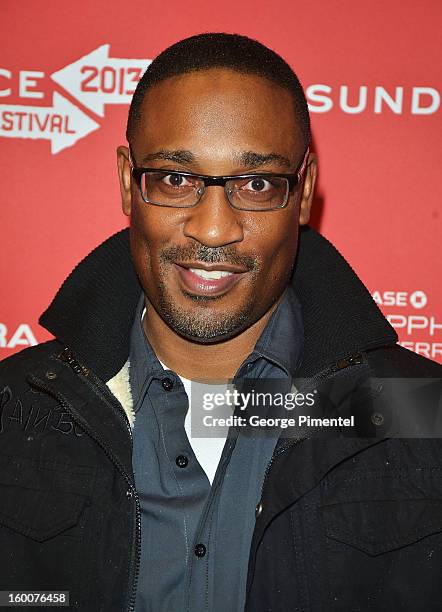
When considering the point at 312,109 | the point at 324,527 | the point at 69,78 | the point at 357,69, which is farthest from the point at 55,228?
the point at 324,527

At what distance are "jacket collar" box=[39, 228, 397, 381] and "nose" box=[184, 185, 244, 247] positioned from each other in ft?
1.13

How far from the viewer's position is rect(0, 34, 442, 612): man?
1.72 m

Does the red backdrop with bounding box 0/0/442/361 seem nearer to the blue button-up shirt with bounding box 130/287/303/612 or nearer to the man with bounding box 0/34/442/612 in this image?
the man with bounding box 0/34/442/612

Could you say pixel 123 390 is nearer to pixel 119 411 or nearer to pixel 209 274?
pixel 119 411

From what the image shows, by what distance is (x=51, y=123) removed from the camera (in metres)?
2.44

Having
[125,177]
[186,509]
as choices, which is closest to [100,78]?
[125,177]

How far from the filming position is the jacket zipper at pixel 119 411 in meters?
1.72

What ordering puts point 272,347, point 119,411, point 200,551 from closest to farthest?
point 200,551 → point 119,411 → point 272,347

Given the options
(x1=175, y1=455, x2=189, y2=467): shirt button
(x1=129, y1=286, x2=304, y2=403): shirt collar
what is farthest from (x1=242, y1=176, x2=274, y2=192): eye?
(x1=175, y1=455, x2=189, y2=467): shirt button

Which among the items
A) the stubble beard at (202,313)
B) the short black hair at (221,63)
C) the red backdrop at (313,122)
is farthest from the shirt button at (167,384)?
the red backdrop at (313,122)

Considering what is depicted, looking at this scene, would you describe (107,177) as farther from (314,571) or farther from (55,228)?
(314,571)

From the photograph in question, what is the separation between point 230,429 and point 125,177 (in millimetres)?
695

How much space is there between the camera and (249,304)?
188 cm

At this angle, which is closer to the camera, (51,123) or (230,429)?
(230,429)
